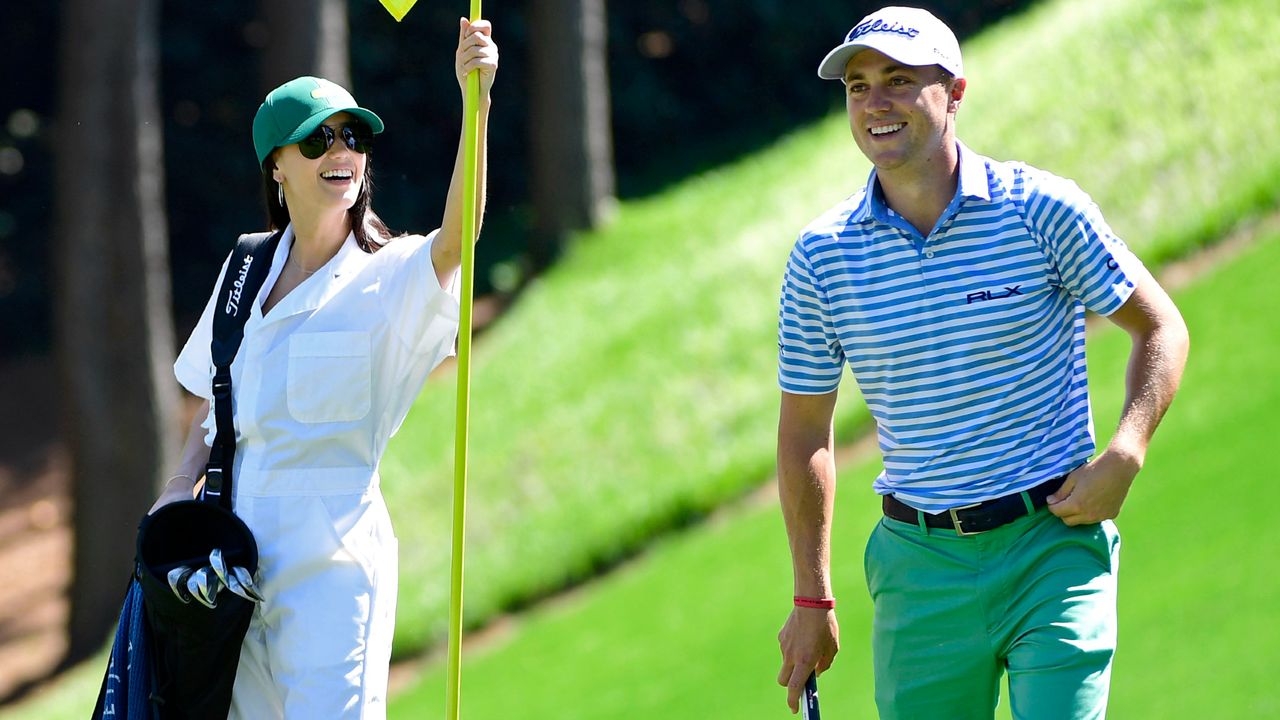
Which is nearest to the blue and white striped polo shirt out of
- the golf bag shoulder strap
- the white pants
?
the white pants

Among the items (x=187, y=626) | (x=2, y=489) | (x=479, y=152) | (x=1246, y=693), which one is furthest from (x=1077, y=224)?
(x=2, y=489)

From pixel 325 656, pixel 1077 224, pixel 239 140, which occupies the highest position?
pixel 239 140

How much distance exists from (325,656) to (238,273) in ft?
3.30

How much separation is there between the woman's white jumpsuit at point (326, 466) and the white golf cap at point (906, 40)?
112cm

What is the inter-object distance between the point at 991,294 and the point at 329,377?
1573 millimetres

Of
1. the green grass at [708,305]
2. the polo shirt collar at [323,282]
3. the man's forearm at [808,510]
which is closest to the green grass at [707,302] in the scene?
the green grass at [708,305]

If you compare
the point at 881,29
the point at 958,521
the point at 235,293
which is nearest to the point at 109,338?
the point at 235,293

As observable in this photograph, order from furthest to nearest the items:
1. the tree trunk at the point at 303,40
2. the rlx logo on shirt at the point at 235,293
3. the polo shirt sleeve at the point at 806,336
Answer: the tree trunk at the point at 303,40 < the rlx logo on shirt at the point at 235,293 < the polo shirt sleeve at the point at 806,336

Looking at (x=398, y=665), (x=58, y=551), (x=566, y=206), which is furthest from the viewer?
(x=566, y=206)

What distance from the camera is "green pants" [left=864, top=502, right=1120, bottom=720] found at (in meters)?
3.82

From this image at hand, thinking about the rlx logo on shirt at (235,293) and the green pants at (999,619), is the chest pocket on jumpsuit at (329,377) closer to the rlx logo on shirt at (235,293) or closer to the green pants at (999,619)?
the rlx logo on shirt at (235,293)

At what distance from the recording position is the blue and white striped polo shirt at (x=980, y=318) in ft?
12.7

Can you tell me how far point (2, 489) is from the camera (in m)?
14.4

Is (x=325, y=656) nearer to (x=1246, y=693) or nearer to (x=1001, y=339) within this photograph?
(x=1001, y=339)
